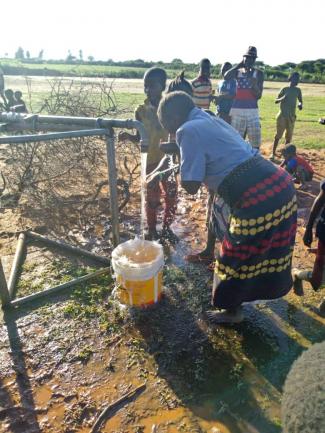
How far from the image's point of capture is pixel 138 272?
301 centimetres

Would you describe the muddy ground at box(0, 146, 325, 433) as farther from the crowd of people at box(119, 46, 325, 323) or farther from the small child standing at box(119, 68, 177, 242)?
the small child standing at box(119, 68, 177, 242)

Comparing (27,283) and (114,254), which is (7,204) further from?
(114,254)

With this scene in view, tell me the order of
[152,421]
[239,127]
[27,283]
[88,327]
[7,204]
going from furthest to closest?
[239,127] < [7,204] < [27,283] < [88,327] < [152,421]

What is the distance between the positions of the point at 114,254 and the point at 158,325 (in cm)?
73

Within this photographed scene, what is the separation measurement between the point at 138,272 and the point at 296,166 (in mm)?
3866

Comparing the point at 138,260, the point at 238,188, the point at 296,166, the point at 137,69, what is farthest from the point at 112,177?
the point at 137,69

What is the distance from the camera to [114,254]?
3168 millimetres

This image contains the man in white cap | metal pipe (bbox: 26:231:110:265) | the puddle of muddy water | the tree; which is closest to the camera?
the puddle of muddy water

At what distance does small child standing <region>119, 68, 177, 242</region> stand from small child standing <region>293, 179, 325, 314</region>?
1.51 meters

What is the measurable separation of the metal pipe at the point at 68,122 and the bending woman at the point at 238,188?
0.53 metres

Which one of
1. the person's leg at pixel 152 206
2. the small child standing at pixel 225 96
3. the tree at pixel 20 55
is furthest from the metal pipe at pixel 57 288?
the tree at pixel 20 55

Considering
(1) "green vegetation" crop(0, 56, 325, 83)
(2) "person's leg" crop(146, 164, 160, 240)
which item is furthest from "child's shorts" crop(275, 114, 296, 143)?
(1) "green vegetation" crop(0, 56, 325, 83)

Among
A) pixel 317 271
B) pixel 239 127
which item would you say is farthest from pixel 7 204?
pixel 317 271

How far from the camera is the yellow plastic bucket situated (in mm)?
3031
